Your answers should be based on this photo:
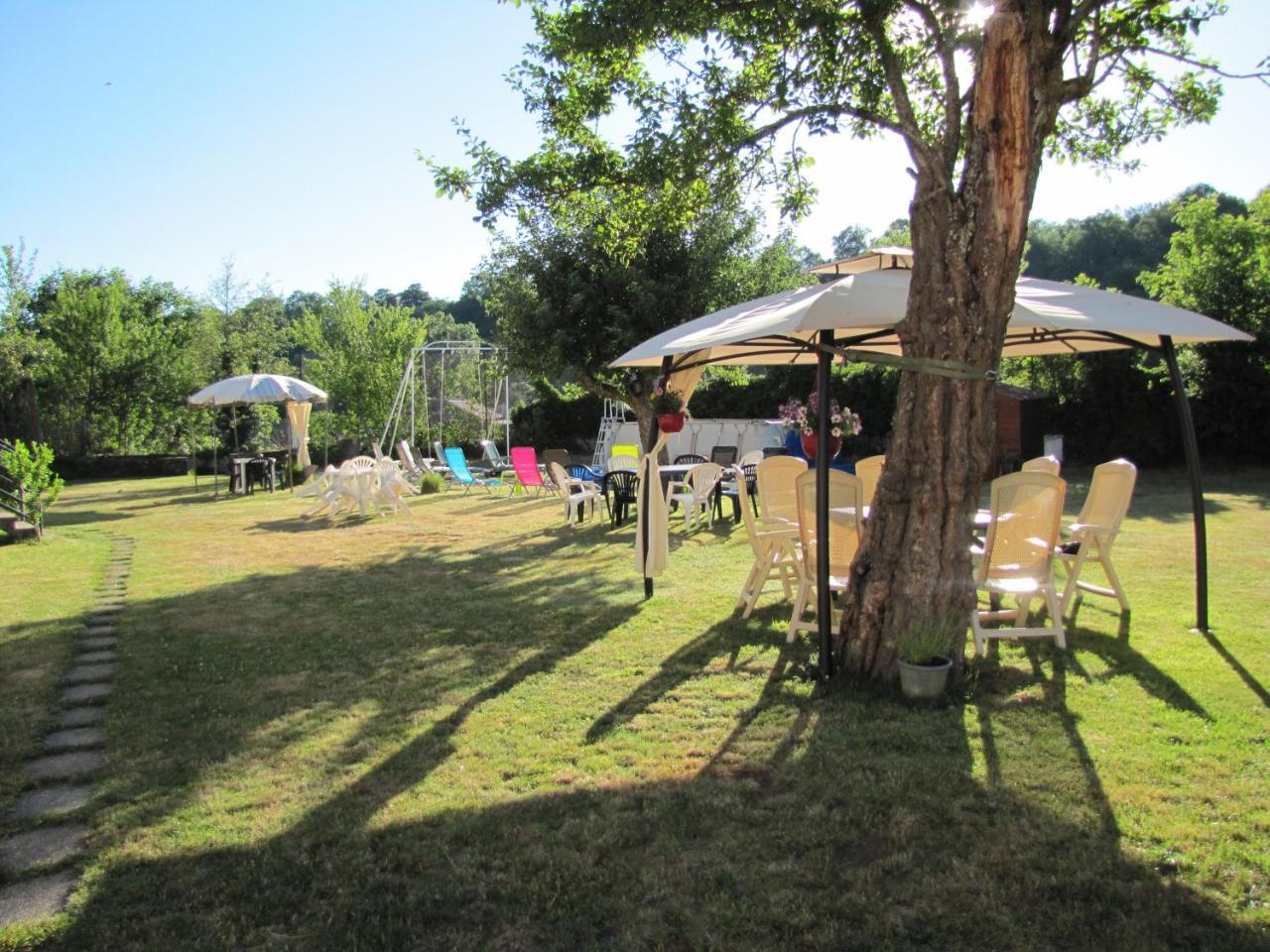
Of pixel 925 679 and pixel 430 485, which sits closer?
pixel 925 679

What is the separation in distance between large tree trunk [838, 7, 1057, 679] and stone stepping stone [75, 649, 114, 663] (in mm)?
4420

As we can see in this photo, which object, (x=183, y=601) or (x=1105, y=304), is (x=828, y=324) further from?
(x=183, y=601)

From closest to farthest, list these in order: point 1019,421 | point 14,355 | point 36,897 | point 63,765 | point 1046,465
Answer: point 36,897 → point 63,765 → point 1046,465 → point 1019,421 → point 14,355

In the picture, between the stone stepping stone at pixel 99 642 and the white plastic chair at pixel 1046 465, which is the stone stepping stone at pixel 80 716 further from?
the white plastic chair at pixel 1046 465

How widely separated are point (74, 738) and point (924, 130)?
745cm

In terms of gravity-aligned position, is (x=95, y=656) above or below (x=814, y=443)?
below

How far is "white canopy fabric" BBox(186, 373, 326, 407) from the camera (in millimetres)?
16500

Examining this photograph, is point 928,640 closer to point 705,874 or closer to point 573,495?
point 705,874

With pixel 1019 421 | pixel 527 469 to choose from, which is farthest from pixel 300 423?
pixel 1019 421

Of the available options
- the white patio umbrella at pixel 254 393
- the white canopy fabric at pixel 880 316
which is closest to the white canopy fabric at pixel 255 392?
the white patio umbrella at pixel 254 393

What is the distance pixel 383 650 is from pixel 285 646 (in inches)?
26.7

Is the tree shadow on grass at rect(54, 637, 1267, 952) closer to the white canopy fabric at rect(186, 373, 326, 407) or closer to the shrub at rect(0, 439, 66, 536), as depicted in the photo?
the shrub at rect(0, 439, 66, 536)

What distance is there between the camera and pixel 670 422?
22.7 feet

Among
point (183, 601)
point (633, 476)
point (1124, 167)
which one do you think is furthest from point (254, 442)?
point (1124, 167)
